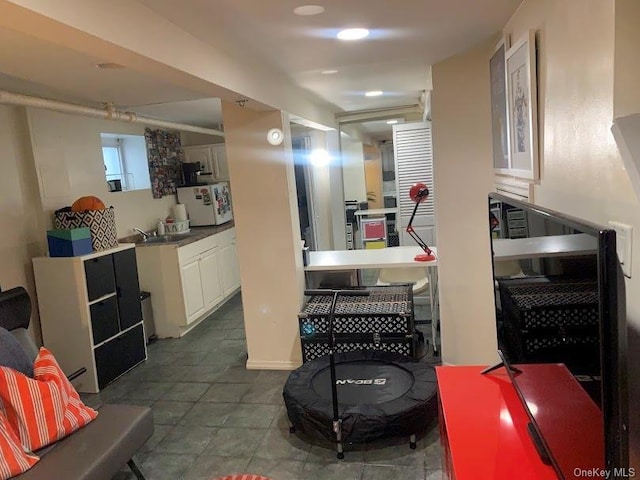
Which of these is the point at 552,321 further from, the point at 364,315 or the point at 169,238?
the point at 169,238

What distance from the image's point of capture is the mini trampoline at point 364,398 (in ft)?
8.32

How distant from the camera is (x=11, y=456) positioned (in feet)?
6.44

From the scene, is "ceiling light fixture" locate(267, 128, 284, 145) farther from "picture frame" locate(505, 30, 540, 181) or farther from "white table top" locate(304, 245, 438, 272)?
"picture frame" locate(505, 30, 540, 181)

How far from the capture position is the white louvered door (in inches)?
201

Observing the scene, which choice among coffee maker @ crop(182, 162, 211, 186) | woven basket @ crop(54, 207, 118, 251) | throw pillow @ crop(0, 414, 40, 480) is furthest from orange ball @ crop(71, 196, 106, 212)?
coffee maker @ crop(182, 162, 211, 186)

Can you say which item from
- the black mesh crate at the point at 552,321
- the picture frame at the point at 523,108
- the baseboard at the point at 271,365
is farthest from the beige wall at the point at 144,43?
the baseboard at the point at 271,365

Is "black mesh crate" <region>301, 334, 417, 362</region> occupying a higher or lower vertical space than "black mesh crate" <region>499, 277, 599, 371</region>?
lower

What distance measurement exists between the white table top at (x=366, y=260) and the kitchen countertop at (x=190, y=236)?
4.66ft

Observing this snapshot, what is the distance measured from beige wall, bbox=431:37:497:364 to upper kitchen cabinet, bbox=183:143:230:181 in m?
3.62

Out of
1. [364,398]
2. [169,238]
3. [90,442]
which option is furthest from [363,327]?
[169,238]

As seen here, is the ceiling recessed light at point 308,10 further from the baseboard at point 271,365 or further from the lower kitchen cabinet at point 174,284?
the lower kitchen cabinet at point 174,284

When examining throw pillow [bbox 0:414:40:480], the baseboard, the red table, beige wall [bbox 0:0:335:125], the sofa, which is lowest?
the baseboard

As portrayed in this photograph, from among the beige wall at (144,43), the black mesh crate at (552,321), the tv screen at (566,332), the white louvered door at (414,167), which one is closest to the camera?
the tv screen at (566,332)

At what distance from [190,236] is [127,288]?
4.24 feet
